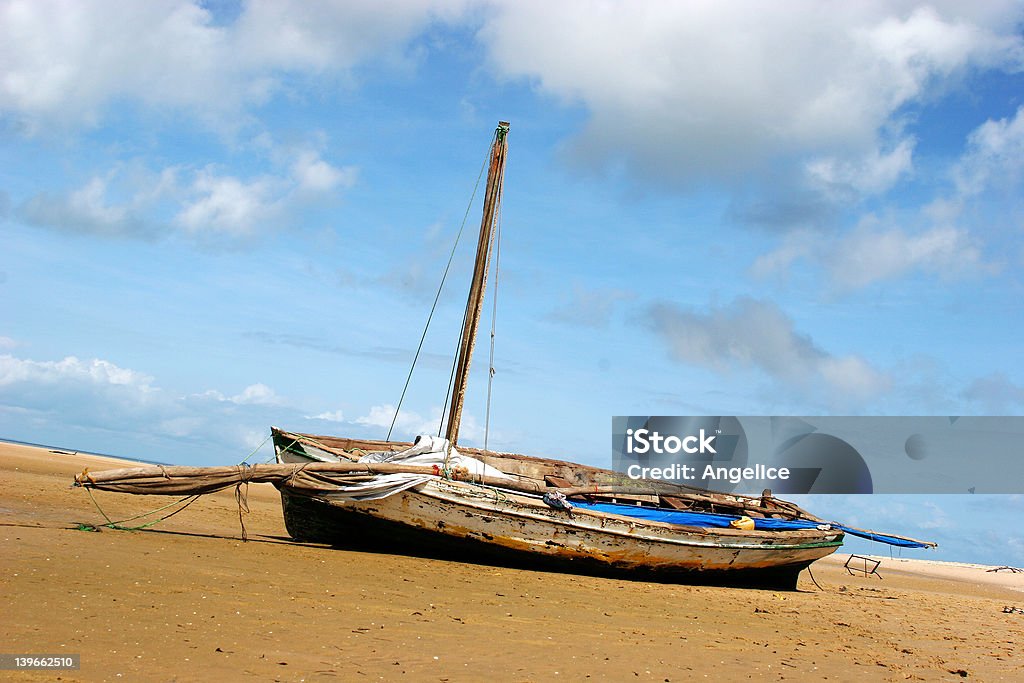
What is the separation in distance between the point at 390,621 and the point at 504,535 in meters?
6.17

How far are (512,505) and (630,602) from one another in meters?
3.11

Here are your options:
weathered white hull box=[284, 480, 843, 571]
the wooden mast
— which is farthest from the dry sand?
the wooden mast

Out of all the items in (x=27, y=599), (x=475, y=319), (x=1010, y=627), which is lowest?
(x=1010, y=627)

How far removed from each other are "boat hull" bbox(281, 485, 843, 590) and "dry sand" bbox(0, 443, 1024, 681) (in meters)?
0.47

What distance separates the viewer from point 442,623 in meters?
8.49

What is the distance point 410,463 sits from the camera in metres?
15.3

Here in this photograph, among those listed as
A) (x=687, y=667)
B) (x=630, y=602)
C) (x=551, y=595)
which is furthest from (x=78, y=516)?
(x=687, y=667)

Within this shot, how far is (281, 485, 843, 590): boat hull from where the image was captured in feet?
46.1

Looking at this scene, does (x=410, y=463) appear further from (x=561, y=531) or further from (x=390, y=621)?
(x=390, y=621)

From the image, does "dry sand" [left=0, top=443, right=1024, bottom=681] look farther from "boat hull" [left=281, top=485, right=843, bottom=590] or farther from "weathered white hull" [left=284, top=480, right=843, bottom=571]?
"weathered white hull" [left=284, top=480, right=843, bottom=571]

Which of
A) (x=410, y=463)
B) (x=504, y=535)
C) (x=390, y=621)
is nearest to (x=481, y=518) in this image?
(x=504, y=535)

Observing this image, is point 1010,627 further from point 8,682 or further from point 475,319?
point 8,682

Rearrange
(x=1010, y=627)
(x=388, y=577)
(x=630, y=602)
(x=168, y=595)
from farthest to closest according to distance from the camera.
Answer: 1. (x=1010, y=627)
2. (x=630, y=602)
3. (x=388, y=577)
4. (x=168, y=595)

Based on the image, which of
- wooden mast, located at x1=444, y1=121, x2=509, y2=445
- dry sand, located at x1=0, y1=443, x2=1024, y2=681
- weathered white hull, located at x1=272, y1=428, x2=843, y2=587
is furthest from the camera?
wooden mast, located at x1=444, y1=121, x2=509, y2=445
